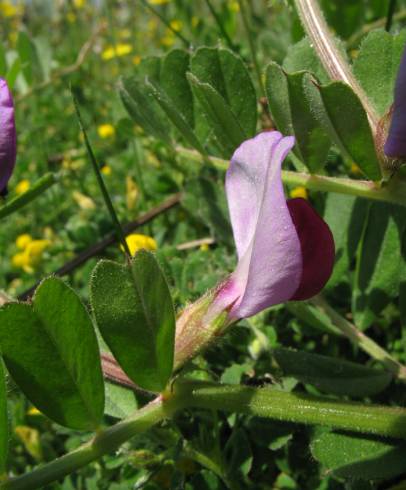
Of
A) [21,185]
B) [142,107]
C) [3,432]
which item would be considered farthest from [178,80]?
[21,185]

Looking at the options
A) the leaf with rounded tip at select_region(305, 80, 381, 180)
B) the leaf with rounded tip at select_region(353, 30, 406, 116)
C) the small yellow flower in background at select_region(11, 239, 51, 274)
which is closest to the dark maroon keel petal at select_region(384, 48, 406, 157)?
the leaf with rounded tip at select_region(305, 80, 381, 180)

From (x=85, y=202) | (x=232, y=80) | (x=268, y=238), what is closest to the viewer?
(x=268, y=238)

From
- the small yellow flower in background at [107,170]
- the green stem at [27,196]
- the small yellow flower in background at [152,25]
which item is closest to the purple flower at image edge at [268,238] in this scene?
the green stem at [27,196]

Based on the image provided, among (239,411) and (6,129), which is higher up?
(6,129)

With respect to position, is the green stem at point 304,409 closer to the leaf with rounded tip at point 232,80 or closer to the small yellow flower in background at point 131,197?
the leaf with rounded tip at point 232,80

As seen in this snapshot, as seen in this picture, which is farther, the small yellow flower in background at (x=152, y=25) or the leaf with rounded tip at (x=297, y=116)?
the small yellow flower in background at (x=152, y=25)

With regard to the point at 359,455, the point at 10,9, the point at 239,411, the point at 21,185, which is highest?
the point at 10,9

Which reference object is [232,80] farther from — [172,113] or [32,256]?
[32,256]

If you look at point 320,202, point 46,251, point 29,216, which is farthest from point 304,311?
point 29,216
